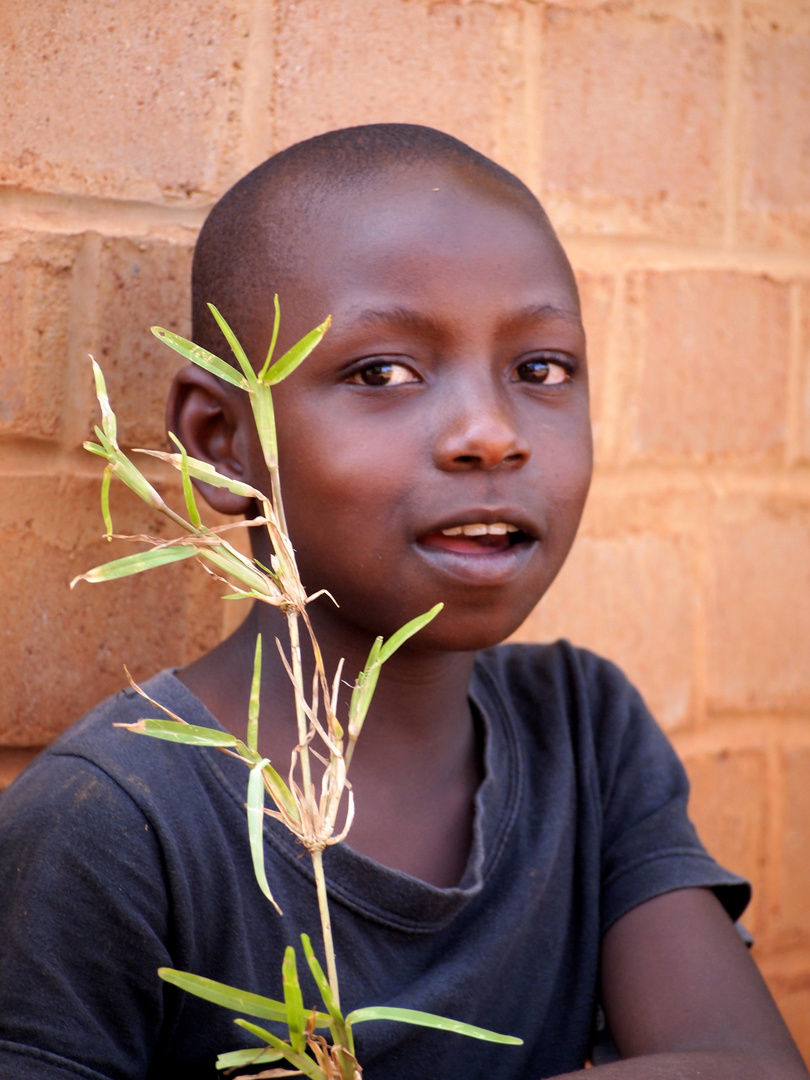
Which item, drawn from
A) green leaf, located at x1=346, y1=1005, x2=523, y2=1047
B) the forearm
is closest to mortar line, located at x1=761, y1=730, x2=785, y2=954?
the forearm

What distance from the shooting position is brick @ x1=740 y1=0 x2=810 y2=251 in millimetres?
1820

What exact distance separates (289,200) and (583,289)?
67cm

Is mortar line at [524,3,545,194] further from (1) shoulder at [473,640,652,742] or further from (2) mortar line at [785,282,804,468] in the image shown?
(1) shoulder at [473,640,652,742]

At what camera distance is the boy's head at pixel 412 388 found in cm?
106

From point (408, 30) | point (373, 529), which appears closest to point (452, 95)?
point (408, 30)

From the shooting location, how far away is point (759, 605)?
190 cm

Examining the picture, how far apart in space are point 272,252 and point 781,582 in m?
1.14

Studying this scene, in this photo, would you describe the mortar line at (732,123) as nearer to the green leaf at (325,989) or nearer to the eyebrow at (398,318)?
the eyebrow at (398,318)

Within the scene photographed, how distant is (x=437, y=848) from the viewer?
1.23 m

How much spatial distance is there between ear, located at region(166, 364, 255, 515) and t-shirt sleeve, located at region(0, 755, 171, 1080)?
1.04 feet

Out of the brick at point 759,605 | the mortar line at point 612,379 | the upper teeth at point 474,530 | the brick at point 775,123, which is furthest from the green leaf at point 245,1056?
the brick at point 775,123

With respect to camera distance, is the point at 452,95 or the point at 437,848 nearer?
the point at 437,848

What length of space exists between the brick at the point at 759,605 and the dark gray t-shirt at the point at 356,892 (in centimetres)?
47

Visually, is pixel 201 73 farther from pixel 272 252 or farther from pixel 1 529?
pixel 1 529
